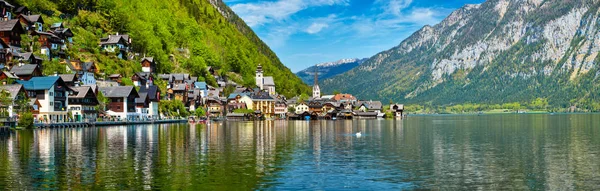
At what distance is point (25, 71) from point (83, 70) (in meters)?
25.2

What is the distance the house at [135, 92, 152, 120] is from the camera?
502ft

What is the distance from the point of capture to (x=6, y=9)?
5842 inches

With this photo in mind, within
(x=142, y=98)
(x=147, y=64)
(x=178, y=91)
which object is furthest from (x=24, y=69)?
(x=178, y=91)

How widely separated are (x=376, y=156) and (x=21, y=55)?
102252mm

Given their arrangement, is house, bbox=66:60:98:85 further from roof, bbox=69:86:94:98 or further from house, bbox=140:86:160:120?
house, bbox=140:86:160:120

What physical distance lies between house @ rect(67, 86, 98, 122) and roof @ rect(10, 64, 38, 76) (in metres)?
10.7

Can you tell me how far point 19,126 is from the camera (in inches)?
3856

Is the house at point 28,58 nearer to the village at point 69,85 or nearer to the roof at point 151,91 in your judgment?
the village at point 69,85

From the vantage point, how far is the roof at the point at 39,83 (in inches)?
4525

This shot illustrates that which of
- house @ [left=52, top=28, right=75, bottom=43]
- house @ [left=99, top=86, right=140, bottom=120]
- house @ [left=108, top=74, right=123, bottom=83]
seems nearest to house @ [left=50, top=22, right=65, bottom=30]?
house @ [left=52, top=28, right=75, bottom=43]

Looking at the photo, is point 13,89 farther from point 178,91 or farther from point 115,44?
point 178,91

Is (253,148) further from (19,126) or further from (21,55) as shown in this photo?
(21,55)

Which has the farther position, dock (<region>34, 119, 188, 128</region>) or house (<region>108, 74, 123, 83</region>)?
house (<region>108, 74, 123, 83</region>)

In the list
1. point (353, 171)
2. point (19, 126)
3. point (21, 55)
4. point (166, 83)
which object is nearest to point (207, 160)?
point (353, 171)
